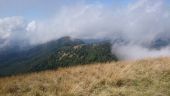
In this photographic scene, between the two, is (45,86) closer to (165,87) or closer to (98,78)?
(98,78)

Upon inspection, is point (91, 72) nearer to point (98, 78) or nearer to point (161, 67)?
point (98, 78)

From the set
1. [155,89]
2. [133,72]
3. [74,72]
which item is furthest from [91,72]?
[155,89]

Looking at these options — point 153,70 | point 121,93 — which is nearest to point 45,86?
point 121,93

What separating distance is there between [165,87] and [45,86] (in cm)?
428

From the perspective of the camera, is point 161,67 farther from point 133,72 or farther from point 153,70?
point 133,72

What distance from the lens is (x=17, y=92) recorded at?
11.2 meters

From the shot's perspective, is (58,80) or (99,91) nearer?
(99,91)

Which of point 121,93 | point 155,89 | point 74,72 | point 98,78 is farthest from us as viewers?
point 74,72

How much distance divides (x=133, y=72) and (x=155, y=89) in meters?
2.65

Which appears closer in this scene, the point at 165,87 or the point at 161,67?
the point at 165,87

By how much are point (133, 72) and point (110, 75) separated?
141 cm

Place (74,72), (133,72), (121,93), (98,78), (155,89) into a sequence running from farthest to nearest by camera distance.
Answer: (74,72)
(133,72)
(98,78)
(155,89)
(121,93)

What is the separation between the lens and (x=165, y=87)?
39.3 ft

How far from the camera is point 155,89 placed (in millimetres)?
11695
